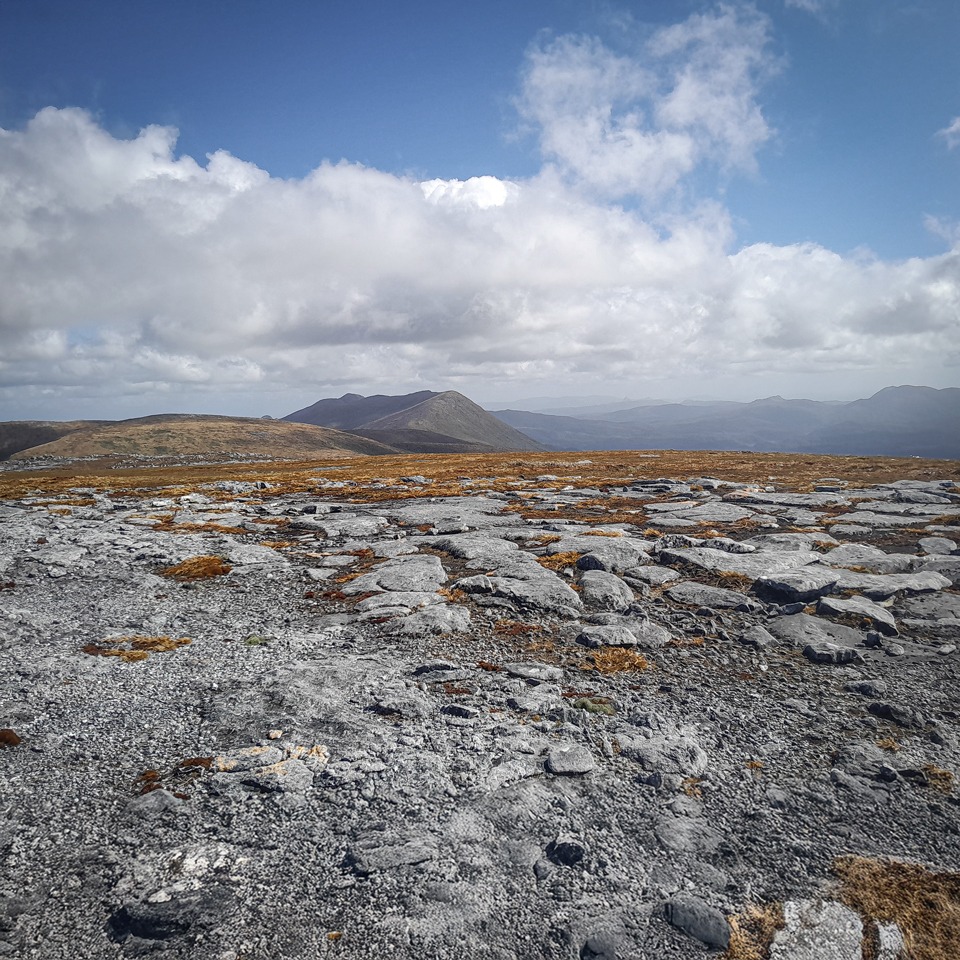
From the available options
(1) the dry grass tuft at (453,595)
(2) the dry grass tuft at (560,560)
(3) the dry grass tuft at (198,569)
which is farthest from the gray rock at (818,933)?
(3) the dry grass tuft at (198,569)

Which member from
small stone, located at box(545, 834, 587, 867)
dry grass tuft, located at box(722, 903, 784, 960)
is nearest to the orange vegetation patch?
small stone, located at box(545, 834, 587, 867)

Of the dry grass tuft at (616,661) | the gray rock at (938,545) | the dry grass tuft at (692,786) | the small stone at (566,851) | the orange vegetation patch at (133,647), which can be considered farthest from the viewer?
the gray rock at (938,545)

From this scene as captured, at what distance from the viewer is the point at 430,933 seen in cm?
612

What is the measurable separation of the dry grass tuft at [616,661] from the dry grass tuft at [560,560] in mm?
6321

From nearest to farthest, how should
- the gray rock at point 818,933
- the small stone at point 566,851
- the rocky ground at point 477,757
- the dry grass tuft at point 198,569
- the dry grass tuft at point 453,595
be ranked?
1. the gray rock at point 818,933
2. the rocky ground at point 477,757
3. the small stone at point 566,851
4. the dry grass tuft at point 453,595
5. the dry grass tuft at point 198,569

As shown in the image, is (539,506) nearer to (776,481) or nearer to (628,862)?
(776,481)

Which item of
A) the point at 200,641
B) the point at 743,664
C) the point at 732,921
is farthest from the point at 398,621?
the point at 732,921

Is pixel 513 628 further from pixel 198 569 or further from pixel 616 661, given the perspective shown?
pixel 198 569

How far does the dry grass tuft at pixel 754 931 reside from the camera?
235 inches

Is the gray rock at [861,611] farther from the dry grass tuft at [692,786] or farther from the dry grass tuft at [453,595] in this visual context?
the dry grass tuft at [453,595]

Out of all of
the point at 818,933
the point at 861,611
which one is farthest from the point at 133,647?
the point at 861,611

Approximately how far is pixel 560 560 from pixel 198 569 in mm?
13465

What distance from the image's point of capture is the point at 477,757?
29.9 ft

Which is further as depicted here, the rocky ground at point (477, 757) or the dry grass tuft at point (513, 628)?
the dry grass tuft at point (513, 628)
